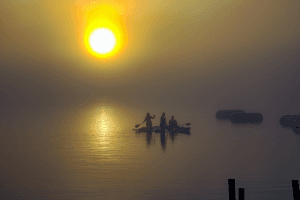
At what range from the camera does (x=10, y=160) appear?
20.5m

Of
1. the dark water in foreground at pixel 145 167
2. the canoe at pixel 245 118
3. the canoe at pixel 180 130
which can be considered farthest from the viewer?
the canoe at pixel 245 118

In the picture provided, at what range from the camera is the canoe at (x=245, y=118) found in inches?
1848

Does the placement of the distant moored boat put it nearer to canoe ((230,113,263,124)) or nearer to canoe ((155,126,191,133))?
canoe ((230,113,263,124))

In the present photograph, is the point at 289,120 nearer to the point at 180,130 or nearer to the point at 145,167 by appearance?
the point at 180,130

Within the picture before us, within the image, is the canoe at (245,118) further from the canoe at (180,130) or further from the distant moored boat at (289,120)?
the canoe at (180,130)

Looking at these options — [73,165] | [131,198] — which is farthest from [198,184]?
[73,165]

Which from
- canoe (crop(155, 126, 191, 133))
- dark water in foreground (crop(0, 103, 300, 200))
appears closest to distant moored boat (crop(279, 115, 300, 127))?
dark water in foreground (crop(0, 103, 300, 200))

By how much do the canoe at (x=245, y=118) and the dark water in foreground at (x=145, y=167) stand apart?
16703 millimetres

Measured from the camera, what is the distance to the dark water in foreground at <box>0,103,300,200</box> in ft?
46.3

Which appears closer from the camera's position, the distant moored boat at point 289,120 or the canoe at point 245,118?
the distant moored boat at point 289,120

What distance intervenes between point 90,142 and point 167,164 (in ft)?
34.5

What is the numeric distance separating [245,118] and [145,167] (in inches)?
1257

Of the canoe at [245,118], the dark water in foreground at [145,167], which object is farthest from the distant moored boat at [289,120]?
the dark water in foreground at [145,167]

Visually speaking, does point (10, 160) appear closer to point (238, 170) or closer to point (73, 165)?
point (73, 165)
